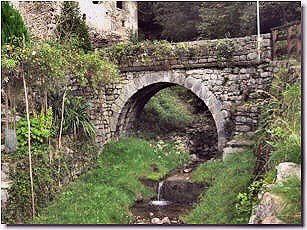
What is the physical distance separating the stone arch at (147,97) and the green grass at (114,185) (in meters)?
0.49

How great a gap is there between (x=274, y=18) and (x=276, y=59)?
2.34ft

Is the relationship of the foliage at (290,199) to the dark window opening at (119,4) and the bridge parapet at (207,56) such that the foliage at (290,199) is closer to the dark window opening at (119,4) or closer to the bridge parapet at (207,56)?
the bridge parapet at (207,56)

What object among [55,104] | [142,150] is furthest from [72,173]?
[142,150]

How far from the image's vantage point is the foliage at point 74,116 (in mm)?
6434

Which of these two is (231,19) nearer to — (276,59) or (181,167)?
(276,59)

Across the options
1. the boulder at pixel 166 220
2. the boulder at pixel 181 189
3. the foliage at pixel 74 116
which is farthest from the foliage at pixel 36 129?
the boulder at pixel 181 189

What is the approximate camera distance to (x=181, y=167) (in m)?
8.55

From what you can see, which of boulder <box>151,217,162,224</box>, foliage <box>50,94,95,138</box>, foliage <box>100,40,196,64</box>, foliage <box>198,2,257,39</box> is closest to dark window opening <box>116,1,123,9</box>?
foliage <box>100,40,196,64</box>

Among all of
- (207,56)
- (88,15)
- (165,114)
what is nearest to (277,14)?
(207,56)

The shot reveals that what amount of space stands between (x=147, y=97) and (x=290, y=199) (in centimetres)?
584

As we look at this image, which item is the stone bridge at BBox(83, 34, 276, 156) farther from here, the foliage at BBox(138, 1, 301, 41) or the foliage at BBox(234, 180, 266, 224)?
the foliage at BBox(234, 180, 266, 224)

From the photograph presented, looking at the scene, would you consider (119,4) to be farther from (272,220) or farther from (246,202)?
(272,220)

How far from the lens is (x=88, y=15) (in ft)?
20.9

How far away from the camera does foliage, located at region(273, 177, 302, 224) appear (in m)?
3.42
